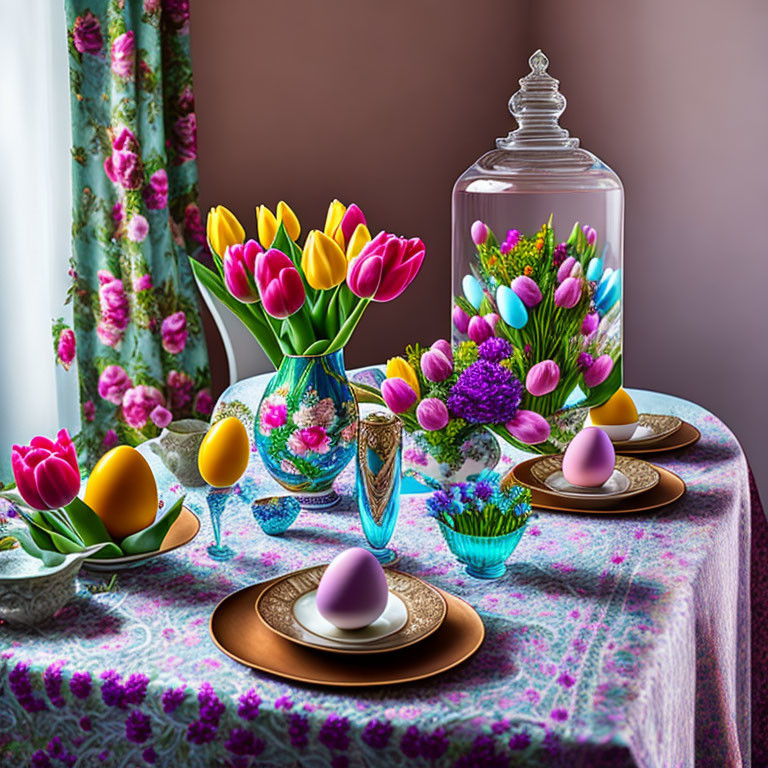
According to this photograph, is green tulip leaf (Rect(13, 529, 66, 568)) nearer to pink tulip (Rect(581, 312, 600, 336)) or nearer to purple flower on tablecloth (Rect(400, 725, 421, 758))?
purple flower on tablecloth (Rect(400, 725, 421, 758))

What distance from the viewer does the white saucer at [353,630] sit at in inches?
35.1

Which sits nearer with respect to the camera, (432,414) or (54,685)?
(54,685)

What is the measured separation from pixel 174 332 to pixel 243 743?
6.51ft

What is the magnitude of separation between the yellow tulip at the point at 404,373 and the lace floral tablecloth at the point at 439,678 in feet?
0.72

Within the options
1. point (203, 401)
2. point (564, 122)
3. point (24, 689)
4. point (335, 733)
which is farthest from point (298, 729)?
point (564, 122)

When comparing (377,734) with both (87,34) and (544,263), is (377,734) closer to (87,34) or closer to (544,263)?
(544,263)

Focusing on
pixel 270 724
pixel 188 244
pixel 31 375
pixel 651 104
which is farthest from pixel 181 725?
pixel 651 104

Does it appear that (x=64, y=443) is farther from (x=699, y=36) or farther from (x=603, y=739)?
(x=699, y=36)

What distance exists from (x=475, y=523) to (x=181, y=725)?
39 centimetres

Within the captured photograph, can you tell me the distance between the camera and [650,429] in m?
1.60

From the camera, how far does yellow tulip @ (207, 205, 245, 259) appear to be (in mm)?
1338

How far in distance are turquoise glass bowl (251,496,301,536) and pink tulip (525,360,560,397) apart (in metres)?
0.42

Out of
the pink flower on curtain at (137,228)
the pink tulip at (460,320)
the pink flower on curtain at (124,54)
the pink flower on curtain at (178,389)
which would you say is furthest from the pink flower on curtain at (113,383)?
the pink tulip at (460,320)

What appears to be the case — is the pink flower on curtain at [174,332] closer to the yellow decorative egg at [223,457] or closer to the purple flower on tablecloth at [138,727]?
the yellow decorative egg at [223,457]
